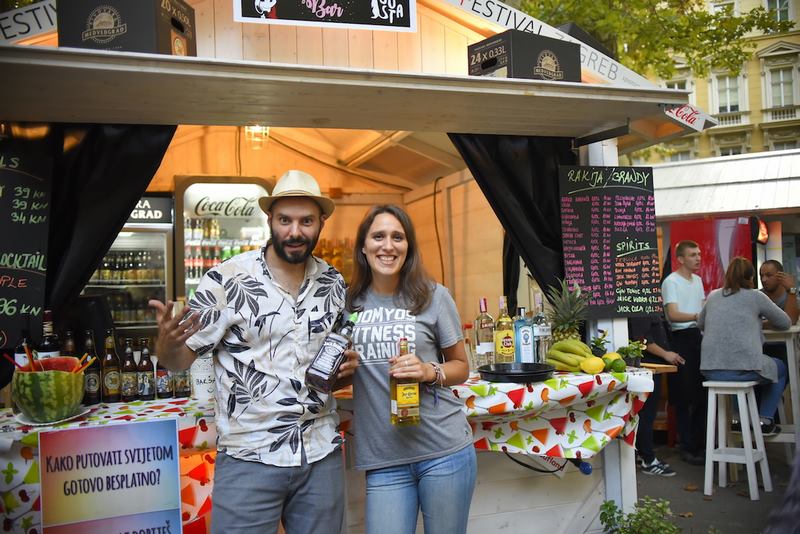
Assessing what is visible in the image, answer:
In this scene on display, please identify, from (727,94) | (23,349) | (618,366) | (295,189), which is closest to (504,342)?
(618,366)

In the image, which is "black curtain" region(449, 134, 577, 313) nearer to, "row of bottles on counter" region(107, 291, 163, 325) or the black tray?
the black tray

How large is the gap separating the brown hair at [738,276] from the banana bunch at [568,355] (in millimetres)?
2416

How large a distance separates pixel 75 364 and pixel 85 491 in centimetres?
57

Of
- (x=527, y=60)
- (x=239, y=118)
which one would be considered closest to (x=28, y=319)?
(x=239, y=118)

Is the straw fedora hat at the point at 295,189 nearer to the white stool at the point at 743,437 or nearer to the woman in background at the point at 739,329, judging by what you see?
the white stool at the point at 743,437

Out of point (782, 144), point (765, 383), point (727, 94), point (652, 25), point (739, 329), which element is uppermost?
point (727, 94)

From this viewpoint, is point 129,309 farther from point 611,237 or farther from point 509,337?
point 611,237

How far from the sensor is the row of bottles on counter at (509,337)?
393 cm

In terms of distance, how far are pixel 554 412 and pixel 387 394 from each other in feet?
5.30

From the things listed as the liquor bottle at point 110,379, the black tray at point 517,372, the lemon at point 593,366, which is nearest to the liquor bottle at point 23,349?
the liquor bottle at point 110,379

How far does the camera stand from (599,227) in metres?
4.32

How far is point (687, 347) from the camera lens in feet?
21.9

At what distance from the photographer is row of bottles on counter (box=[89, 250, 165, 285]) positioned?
6.79 metres

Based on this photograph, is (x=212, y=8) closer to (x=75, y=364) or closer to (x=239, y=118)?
(x=239, y=118)
